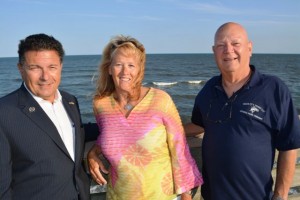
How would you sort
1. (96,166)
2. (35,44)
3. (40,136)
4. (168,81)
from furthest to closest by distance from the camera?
(168,81)
(96,166)
(35,44)
(40,136)

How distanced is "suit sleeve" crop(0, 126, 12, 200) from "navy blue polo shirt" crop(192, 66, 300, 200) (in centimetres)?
162

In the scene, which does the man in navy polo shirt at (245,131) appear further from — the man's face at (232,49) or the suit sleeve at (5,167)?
the suit sleeve at (5,167)

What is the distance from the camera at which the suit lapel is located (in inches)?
98.7

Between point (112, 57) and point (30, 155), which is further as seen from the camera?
point (112, 57)

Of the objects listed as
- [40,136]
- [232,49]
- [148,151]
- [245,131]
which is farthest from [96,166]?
[232,49]

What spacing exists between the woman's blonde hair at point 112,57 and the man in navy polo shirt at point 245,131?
2.25 feet

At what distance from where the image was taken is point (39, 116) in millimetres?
2539

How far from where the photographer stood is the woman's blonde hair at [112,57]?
2.85 meters

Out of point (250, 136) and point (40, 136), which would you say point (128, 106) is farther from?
point (250, 136)

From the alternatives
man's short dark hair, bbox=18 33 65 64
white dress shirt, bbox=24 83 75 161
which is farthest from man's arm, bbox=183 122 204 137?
man's short dark hair, bbox=18 33 65 64

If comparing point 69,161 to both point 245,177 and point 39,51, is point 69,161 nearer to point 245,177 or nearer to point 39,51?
point 39,51

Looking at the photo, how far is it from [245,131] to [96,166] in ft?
4.28

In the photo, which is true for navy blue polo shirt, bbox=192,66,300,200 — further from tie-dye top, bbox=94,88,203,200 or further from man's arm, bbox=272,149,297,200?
tie-dye top, bbox=94,88,203,200

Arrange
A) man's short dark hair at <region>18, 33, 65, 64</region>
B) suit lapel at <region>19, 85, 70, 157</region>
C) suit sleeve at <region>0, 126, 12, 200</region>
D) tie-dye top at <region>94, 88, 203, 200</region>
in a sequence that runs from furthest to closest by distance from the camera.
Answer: tie-dye top at <region>94, 88, 203, 200</region>
man's short dark hair at <region>18, 33, 65, 64</region>
suit lapel at <region>19, 85, 70, 157</region>
suit sleeve at <region>0, 126, 12, 200</region>
